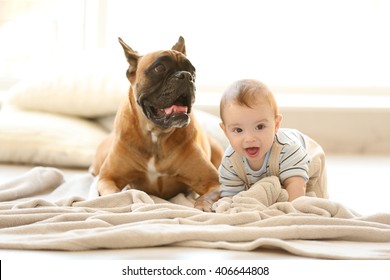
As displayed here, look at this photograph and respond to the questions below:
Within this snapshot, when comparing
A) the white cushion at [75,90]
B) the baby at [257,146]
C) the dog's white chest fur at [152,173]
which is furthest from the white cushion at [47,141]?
the baby at [257,146]

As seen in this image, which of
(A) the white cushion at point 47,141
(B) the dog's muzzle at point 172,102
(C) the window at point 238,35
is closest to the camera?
(B) the dog's muzzle at point 172,102

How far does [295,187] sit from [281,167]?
0.07m

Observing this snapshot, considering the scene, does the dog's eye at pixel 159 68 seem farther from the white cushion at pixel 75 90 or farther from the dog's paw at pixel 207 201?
the white cushion at pixel 75 90

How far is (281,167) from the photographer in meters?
2.15

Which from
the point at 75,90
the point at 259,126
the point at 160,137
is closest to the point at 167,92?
the point at 160,137

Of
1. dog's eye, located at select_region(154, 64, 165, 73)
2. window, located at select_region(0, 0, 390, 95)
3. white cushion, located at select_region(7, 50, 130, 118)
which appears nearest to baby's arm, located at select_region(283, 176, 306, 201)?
dog's eye, located at select_region(154, 64, 165, 73)

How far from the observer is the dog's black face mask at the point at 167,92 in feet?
7.14

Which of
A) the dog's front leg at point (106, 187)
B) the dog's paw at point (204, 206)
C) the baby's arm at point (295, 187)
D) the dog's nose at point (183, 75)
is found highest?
the dog's nose at point (183, 75)

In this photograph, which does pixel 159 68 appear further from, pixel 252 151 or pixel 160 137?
pixel 252 151

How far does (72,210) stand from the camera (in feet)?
6.56

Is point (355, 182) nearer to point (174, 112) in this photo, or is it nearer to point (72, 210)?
point (174, 112)

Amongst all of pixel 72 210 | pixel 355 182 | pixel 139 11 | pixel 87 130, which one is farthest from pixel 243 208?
pixel 139 11

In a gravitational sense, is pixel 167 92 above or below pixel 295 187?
above

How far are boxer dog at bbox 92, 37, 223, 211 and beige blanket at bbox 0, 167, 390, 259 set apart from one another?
18 centimetres
